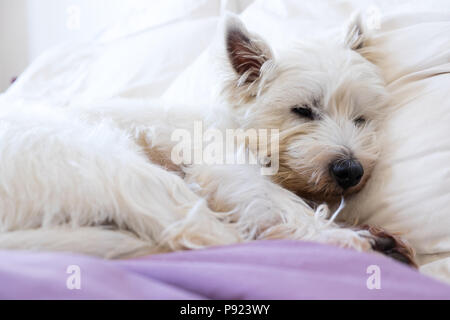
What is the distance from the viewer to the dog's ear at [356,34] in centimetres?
140

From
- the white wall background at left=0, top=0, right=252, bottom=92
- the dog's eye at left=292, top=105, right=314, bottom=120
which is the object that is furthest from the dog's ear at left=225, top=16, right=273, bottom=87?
the white wall background at left=0, top=0, right=252, bottom=92

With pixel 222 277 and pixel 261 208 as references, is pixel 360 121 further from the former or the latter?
pixel 222 277

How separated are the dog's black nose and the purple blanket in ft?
1.18

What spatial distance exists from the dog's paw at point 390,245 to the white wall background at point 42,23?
2662mm

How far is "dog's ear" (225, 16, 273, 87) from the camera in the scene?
1326mm

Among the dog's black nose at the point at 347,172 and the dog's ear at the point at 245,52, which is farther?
the dog's ear at the point at 245,52

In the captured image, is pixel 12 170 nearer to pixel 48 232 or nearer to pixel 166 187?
pixel 48 232

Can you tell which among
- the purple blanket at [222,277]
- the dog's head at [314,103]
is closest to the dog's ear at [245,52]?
the dog's head at [314,103]

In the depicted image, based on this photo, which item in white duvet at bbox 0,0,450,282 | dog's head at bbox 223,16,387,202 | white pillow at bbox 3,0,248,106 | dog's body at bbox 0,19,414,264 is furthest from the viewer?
white pillow at bbox 3,0,248,106

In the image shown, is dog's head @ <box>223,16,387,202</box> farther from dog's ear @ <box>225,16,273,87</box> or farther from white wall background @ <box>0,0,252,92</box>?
white wall background @ <box>0,0,252,92</box>

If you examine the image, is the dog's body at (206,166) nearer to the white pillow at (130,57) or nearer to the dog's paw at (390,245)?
the dog's paw at (390,245)

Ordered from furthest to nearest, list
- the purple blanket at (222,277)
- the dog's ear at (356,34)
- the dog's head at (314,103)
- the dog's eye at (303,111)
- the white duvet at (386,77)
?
the dog's ear at (356,34)
the dog's eye at (303,111)
the dog's head at (314,103)
the white duvet at (386,77)
the purple blanket at (222,277)
